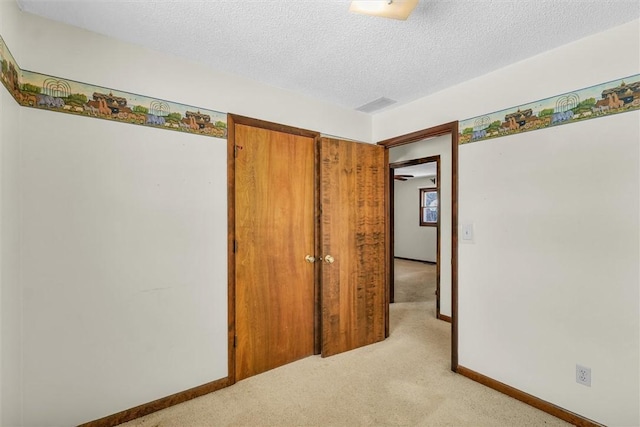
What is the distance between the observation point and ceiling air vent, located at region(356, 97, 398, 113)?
2.75 m

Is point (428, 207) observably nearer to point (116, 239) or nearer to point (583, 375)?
point (583, 375)

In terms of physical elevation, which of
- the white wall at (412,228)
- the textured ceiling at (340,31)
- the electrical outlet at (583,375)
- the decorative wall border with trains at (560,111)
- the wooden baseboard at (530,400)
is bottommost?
the wooden baseboard at (530,400)

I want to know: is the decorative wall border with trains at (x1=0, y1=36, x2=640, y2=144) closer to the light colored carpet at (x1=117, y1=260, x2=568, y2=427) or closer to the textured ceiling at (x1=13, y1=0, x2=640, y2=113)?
the textured ceiling at (x1=13, y1=0, x2=640, y2=113)

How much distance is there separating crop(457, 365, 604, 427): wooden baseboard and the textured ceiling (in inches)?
86.1

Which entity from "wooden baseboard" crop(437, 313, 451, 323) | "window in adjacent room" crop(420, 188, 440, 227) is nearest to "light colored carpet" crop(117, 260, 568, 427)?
"wooden baseboard" crop(437, 313, 451, 323)

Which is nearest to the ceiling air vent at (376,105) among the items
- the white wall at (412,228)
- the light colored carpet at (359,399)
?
the light colored carpet at (359,399)

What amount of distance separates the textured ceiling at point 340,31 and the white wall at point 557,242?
7.7 inches

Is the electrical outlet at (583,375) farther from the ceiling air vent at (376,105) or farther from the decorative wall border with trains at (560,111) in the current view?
the ceiling air vent at (376,105)

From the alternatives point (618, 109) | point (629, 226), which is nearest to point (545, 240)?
point (629, 226)

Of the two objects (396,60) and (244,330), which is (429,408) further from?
(396,60)

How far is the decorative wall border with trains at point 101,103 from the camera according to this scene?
4.96 feet

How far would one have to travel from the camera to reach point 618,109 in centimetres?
166

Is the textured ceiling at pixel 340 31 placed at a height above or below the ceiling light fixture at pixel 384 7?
above

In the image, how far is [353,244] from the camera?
2797 millimetres
